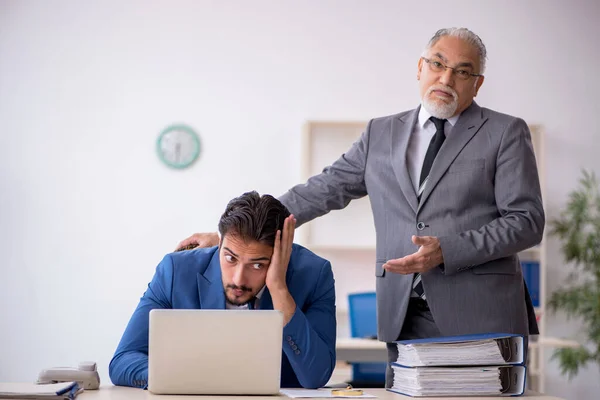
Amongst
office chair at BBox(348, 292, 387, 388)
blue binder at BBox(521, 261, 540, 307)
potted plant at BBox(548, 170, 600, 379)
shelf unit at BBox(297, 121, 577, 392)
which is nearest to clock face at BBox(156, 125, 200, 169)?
shelf unit at BBox(297, 121, 577, 392)

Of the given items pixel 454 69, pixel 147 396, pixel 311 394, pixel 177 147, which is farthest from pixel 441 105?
pixel 177 147

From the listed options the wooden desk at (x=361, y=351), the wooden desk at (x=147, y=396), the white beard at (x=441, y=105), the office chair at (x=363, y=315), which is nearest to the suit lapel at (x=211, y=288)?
the wooden desk at (x=147, y=396)

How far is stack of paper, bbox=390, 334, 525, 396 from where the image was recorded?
1.91 meters

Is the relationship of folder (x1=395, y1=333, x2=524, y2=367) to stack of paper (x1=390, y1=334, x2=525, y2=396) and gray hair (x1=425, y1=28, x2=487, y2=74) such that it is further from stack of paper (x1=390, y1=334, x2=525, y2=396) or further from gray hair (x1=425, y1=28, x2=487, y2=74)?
gray hair (x1=425, y1=28, x2=487, y2=74)

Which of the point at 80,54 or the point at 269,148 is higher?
the point at 80,54

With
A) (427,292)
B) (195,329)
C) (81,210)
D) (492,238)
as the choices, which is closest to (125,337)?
(195,329)

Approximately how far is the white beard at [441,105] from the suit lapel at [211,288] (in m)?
0.88

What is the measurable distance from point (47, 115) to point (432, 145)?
12.3 feet

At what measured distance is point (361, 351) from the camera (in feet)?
14.8

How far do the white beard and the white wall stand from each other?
122 inches

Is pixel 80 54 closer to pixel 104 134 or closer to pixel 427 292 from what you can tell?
pixel 104 134

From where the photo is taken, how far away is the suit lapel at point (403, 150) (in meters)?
2.53

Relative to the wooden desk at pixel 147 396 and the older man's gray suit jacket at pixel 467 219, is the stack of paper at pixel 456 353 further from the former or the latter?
the older man's gray suit jacket at pixel 467 219

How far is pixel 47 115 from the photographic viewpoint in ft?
18.4
